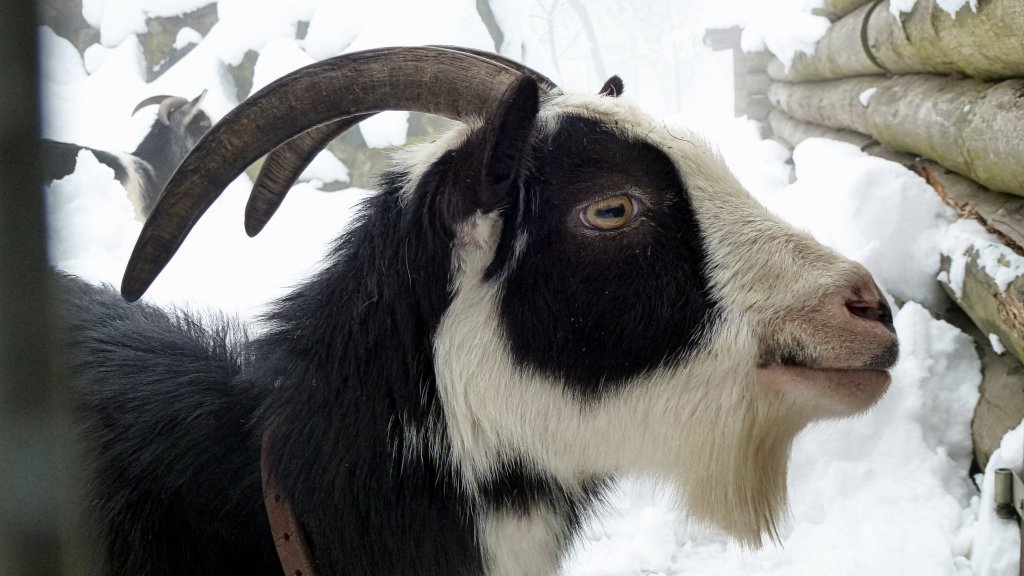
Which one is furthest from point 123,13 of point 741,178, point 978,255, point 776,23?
point 978,255

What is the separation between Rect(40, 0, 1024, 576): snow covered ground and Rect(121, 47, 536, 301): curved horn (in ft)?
0.68

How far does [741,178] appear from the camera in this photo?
23.8 ft

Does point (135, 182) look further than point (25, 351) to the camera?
Yes

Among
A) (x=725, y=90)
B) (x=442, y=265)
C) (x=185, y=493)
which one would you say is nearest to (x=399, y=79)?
(x=442, y=265)

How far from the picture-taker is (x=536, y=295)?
1.75 metres

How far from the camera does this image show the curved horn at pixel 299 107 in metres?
1.69

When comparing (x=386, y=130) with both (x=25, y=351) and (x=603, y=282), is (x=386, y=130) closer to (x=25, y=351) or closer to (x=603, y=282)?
(x=603, y=282)

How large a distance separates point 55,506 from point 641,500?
9.49 ft

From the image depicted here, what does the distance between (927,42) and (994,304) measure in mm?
1502

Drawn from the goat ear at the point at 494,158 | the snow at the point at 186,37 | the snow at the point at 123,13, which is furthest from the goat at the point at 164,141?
the goat ear at the point at 494,158

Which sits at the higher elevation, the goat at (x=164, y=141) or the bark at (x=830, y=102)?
the goat at (x=164, y=141)

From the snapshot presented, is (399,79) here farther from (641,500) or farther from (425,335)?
(641,500)

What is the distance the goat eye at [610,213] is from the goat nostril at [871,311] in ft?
1.56

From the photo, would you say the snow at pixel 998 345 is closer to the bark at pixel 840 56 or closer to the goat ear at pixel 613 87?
the goat ear at pixel 613 87
